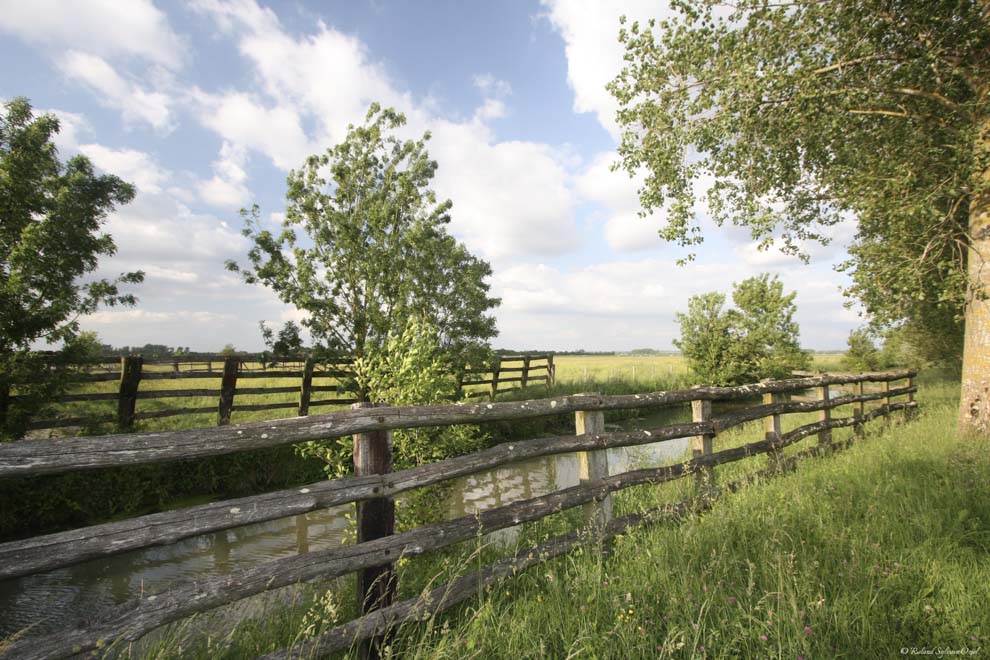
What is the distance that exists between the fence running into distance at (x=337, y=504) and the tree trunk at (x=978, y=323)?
566 centimetres

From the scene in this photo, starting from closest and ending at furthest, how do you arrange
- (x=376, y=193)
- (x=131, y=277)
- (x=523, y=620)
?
(x=523, y=620)
(x=131, y=277)
(x=376, y=193)

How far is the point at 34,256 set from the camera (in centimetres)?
690

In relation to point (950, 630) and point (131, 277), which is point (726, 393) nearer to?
point (950, 630)

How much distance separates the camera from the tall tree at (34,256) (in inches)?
274

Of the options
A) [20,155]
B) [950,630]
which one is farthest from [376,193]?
[950,630]

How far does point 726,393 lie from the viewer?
18.4 feet

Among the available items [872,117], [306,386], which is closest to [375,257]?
[306,386]

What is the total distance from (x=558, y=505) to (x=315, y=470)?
7695 mm

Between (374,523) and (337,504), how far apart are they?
0.99 ft

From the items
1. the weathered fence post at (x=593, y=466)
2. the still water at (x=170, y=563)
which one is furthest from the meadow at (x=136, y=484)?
the weathered fence post at (x=593, y=466)

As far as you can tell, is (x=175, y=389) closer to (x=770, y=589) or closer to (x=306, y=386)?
(x=306, y=386)

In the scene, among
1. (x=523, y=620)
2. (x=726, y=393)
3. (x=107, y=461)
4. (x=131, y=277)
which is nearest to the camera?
(x=107, y=461)

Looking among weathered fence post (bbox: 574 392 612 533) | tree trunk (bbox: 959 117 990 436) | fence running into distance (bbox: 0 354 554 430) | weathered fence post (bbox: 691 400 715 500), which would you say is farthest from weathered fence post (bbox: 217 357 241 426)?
tree trunk (bbox: 959 117 990 436)

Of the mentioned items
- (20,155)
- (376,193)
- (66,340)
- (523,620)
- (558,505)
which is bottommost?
(523,620)
